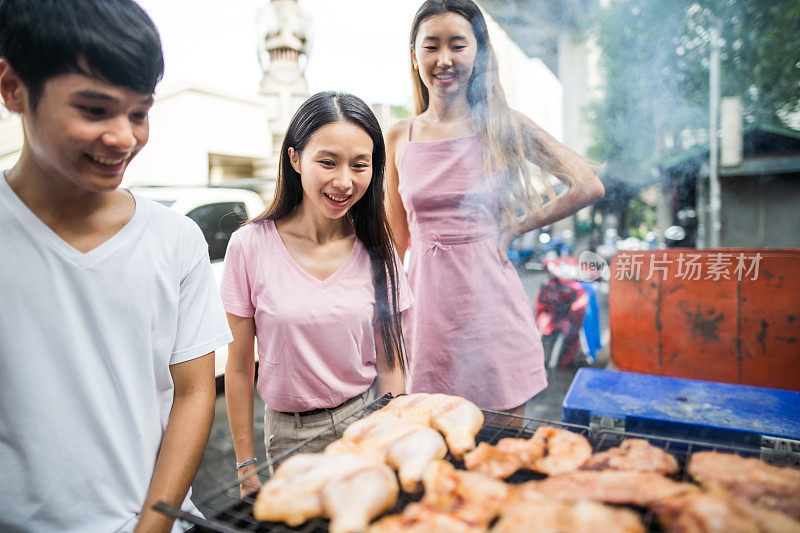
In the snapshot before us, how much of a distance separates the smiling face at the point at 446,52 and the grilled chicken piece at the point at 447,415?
1.36 meters

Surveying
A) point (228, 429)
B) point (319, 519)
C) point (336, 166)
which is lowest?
→ point (228, 429)

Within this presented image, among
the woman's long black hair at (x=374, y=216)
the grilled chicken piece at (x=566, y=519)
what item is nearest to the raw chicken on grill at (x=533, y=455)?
the grilled chicken piece at (x=566, y=519)

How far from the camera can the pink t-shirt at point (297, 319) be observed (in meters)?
1.90

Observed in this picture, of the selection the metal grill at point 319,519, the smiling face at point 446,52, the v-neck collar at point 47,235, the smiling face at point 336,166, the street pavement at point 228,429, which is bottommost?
the street pavement at point 228,429

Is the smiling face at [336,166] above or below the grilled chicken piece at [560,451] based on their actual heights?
above

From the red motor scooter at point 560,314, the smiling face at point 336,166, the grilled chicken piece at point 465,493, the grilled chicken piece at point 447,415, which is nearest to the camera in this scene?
the grilled chicken piece at point 465,493

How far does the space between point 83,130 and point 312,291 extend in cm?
94

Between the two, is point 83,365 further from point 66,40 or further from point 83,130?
point 66,40

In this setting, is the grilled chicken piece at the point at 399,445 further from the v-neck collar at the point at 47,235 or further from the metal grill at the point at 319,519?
the v-neck collar at the point at 47,235

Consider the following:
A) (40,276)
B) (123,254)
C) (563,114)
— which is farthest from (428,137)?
(40,276)

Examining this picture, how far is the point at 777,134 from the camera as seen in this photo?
96.1 inches

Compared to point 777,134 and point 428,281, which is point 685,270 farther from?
point 428,281

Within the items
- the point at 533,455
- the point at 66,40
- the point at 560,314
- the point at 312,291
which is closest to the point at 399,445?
the point at 533,455

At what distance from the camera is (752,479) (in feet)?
3.72
